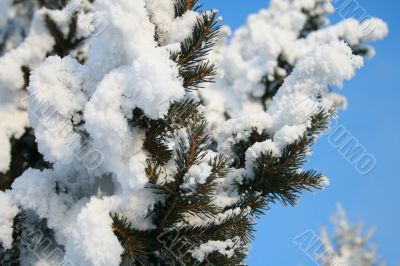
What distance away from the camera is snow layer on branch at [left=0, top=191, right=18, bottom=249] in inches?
75.5

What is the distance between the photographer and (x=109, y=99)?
165cm

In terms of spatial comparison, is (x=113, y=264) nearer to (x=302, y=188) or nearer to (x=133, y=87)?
(x=133, y=87)

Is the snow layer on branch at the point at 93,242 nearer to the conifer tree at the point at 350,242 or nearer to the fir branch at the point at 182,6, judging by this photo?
the fir branch at the point at 182,6

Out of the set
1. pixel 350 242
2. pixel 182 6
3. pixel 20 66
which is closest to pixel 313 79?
pixel 182 6

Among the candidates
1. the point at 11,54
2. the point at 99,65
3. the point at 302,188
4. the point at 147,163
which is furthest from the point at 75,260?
the point at 11,54

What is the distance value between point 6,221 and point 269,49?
6547 mm

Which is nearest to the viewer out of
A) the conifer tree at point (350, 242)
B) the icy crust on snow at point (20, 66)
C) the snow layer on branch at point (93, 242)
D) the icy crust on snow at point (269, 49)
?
the snow layer on branch at point (93, 242)

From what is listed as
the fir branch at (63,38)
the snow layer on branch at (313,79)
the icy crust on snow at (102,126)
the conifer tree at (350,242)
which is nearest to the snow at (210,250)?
the icy crust on snow at (102,126)

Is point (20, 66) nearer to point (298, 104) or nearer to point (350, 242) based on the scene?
point (298, 104)

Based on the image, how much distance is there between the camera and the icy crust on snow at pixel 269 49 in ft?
24.7

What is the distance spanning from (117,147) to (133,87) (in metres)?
0.25

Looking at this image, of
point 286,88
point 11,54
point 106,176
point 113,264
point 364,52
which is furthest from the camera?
point 364,52

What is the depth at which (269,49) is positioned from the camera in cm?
774

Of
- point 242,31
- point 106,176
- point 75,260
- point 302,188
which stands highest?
point 242,31
